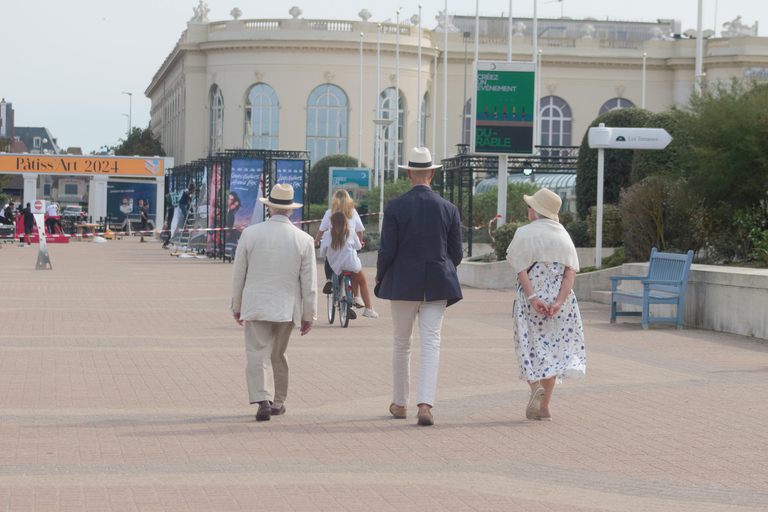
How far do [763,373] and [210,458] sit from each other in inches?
240

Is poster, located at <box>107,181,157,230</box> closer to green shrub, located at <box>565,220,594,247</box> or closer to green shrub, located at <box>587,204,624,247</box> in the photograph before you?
green shrub, located at <box>565,220,594,247</box>

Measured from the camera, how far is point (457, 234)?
25.0 ft

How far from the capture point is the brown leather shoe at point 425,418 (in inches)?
289

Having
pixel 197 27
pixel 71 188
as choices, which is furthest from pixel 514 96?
pixel 71 188

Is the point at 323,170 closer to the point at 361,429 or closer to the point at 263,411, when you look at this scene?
the point at 263,411

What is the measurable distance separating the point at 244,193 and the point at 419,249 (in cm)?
2260

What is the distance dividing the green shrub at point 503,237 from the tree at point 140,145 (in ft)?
213

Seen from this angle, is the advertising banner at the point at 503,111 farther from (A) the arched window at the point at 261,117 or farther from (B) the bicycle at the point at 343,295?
(A) the arched window at the point at 261,117

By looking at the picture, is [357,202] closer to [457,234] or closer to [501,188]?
[501,188]

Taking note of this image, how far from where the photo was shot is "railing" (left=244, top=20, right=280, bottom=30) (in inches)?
2559

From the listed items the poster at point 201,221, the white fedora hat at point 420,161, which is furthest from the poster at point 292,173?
the white fedora hat at point 420,161

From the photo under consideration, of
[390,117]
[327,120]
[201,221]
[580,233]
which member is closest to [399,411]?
[580,233]

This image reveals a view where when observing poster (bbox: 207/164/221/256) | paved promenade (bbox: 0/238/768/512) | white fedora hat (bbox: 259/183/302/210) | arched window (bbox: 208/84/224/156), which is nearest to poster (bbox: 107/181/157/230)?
arched window (bbox: 208/84/224/156)

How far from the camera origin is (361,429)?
7.22 meters
